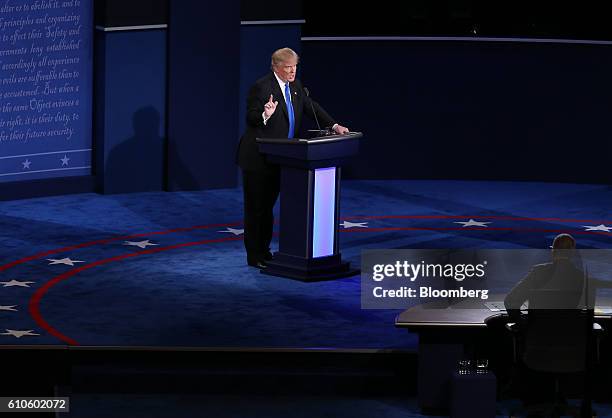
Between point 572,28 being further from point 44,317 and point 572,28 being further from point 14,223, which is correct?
point 44,317

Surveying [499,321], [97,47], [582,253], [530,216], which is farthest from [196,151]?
[499,321]

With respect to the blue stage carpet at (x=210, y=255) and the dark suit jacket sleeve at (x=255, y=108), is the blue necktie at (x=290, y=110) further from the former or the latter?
the blue stage carpet at (x=210, y=255)

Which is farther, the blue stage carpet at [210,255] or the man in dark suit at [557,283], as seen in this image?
the blue stage carpet at [210,255]

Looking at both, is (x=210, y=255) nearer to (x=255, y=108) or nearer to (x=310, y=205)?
(x=310, y=205)

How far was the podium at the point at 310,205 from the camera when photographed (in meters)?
11.5

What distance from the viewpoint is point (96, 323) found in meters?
10.2

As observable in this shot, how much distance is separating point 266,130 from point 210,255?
4.34ft

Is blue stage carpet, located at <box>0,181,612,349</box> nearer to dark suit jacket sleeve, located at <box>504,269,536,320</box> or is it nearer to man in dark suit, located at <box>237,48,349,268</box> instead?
man in dark suit, located at <box>237,48,349,268</box>

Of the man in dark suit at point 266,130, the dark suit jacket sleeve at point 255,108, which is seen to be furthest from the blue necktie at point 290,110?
the dark suit jacket sleeve at point 255,108

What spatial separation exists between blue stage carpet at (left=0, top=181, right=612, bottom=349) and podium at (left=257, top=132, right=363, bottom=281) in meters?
0.18

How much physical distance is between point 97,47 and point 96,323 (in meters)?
5.22

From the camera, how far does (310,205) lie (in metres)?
11.5

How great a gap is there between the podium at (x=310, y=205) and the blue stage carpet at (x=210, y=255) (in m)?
0.18

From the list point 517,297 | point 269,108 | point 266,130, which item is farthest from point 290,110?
point 517,297
